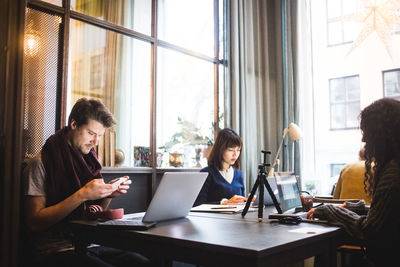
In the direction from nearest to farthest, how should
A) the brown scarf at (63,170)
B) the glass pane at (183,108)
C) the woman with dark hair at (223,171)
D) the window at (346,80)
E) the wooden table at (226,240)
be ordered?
the wooden table at (226,240), the brown scarf at (63,170), the woman with dark hair at (223,171), the glass pane at (183,108), the window at (346,80)

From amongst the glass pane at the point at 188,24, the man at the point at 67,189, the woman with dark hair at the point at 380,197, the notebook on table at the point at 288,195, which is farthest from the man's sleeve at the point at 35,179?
the glass pane at the point at 188,24

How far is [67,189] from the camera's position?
1.89m

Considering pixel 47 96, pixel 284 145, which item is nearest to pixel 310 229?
pixel 47 96

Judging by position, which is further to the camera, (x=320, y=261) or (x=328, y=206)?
(x=328, y=206)

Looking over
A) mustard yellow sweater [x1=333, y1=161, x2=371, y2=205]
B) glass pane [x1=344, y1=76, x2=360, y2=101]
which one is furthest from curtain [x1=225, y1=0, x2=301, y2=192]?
glass pane [x1=344, y1=76, x2=360, y2=101]

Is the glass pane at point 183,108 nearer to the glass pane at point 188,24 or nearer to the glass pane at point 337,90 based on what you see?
the glass pane at point 188,24

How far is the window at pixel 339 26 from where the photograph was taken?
19.8 feet

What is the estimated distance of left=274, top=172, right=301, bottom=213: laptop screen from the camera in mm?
1948

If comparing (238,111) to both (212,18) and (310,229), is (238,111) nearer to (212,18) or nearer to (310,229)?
(212,18)

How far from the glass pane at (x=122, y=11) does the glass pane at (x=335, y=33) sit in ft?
13.7

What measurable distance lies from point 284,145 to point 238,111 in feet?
2.34

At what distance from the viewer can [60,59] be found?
8.77 feet

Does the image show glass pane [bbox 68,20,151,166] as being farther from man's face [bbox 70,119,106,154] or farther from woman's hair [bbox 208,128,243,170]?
man's face [bbox 70,119,106,154]

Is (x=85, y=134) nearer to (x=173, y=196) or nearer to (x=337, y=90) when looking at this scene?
(x=173, y=196)
